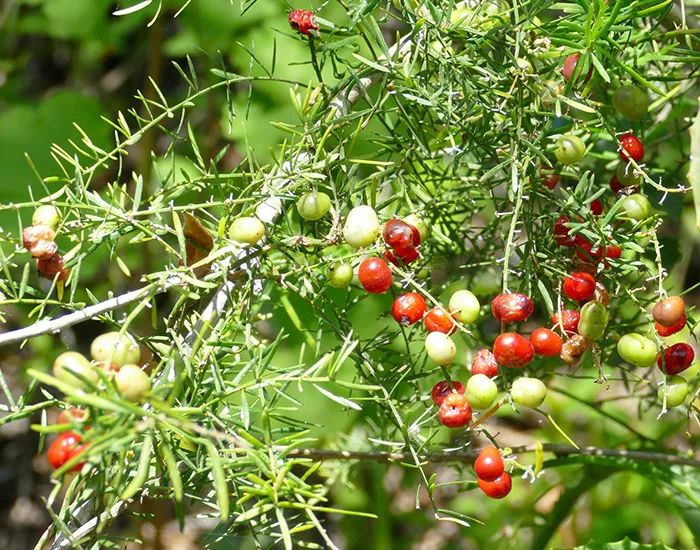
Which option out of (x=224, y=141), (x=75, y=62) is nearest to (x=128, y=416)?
(x=224, y=141)

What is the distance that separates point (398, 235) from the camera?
672 mm

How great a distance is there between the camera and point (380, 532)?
5.21 ft

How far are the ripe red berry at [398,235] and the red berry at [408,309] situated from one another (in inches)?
1.7

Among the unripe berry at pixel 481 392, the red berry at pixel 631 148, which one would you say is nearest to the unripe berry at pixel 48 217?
the unripe berry at pixel 481 392

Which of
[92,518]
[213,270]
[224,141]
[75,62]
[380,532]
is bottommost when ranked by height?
[380,532]

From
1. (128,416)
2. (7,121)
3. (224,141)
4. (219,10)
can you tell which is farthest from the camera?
(224,141)

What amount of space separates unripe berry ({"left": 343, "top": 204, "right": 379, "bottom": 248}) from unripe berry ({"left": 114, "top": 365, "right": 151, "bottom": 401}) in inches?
8.8

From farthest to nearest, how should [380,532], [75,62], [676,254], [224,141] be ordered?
1. [75,62]
2. [224,141]
3. [380,532]
4. [676,254]

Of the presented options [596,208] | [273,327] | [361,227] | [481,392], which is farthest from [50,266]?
Answer: [273,327]

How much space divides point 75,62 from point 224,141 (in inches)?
21.1

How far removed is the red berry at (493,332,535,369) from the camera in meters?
0.66

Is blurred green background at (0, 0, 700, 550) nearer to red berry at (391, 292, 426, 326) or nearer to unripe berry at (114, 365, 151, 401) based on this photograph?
red berry at (391, 292, 426, 326)

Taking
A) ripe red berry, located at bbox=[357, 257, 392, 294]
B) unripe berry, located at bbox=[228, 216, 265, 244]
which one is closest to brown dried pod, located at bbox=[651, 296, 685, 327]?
ripe red berry, located at bbox=[357, 257, 392, 294]

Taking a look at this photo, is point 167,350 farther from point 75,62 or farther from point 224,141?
point 75,62
